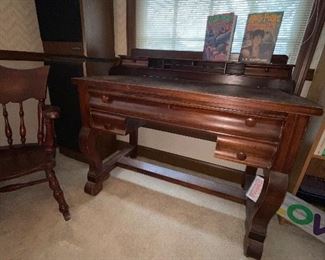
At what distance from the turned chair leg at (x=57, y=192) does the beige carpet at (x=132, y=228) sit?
5 centimetres

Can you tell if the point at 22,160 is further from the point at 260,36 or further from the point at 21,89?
the point at 260,36

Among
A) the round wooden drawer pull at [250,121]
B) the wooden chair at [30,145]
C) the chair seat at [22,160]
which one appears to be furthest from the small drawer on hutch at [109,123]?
the round wooden drawer pull at [250,121]

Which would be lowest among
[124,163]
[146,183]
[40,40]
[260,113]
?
[146,183]

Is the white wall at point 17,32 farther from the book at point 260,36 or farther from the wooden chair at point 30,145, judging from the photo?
the book at point 260,36

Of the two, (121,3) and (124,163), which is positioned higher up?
(121,3)

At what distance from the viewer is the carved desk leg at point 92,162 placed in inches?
50.0

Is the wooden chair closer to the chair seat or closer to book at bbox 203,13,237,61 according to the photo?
the chair seat

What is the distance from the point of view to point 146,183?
1604 millimetres

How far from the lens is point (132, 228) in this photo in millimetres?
1176

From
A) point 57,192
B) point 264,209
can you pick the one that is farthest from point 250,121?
point 57,192

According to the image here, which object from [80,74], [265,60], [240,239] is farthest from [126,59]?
[240,239]

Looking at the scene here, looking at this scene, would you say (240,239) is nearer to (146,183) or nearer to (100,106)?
(146,183)

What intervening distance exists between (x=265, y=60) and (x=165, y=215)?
3.82ft

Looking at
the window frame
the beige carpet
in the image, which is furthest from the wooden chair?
the window frame
